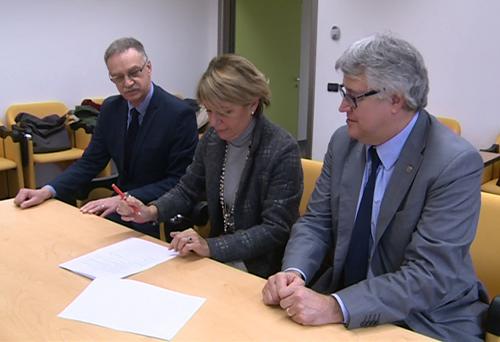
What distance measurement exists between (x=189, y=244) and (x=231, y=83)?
0.53 meters

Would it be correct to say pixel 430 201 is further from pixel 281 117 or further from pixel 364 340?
pixel 281 117

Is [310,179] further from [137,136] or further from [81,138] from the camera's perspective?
[81,138]

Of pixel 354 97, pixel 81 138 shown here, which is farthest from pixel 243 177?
pixel 81 138

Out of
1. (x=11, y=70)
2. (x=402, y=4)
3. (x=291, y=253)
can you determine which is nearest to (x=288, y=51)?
(x=402, y=4)

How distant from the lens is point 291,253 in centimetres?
148

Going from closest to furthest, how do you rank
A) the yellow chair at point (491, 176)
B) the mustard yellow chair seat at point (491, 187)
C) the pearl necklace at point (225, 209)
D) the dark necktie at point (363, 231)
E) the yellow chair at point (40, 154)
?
the dark necktie at point (363, 231), the pearl necklace at point (225, 209), the mustard yellow chair seat at point (491, 187), the yellow chair at point (491, 176), the yellow chair at point (40, 154)

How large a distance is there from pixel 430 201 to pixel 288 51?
5.45 m

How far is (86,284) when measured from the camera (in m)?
1.38

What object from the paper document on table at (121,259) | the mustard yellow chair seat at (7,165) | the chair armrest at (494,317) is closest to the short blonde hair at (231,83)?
the paper document on table at (121,259)

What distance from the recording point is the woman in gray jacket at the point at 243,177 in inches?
65.6

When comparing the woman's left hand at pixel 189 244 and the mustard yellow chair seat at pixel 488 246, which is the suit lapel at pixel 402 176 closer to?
the mustard yellow chair seat at pixel 488 246

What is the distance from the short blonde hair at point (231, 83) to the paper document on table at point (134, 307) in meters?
0.65

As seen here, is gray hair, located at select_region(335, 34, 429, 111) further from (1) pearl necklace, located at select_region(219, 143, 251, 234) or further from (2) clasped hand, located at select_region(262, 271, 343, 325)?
(1) pearl necklace, located at select_region(219, 143, 251, 234)

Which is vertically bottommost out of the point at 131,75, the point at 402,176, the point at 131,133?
the point at 131,133
